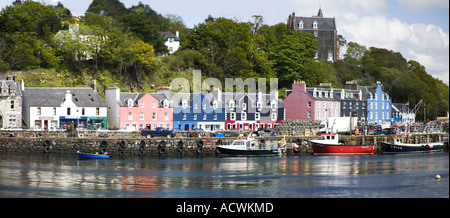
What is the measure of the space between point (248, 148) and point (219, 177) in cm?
1656

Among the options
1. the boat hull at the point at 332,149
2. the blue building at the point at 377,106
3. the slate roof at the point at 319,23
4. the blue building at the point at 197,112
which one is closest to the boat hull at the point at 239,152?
the boat hull at the point at 332,149

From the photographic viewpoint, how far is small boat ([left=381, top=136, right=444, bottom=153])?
67062mm

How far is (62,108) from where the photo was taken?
231ft

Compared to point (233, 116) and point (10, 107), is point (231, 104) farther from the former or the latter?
point (10, 107)

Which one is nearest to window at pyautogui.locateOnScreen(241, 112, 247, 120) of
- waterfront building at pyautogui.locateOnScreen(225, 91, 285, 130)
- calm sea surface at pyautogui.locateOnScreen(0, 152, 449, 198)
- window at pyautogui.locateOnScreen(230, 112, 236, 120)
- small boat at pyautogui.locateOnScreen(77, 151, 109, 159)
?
waterfront building at pyautogui.locateOnScreen(225, 91, 285, 130)

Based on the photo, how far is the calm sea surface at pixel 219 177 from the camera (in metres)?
37.3

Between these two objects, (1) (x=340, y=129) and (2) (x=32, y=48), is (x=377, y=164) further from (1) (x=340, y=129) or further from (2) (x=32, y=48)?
(2) (x=32, y=48)

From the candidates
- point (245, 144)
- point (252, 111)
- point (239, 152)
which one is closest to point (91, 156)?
point (239, 152)

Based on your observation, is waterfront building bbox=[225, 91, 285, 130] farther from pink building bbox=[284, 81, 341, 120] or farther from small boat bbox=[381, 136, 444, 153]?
small boat bbox=[381, 136, 444, 153]

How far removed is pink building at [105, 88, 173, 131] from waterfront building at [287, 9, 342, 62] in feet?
161

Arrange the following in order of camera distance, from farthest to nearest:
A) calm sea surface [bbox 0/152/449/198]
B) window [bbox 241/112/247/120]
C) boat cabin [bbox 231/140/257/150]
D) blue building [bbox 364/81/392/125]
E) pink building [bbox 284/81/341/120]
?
blue building [bbox 364/81/392/125], pink building [bbox 284/81/341/120], window [bbox 241/112/247/120], boat cabin [bbox 231/140/257/150], calm sea surface [bbox 0/152/449/198]

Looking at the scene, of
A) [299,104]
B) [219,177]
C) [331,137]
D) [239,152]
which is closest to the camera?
[219,177]
